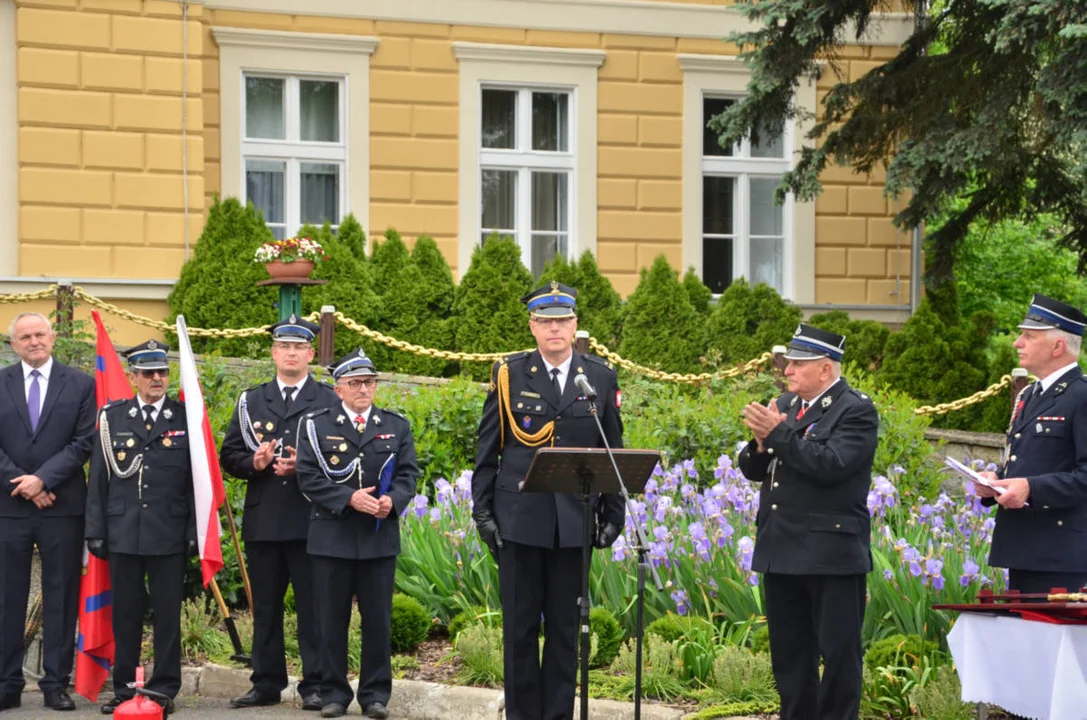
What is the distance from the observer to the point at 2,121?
51.7 ft

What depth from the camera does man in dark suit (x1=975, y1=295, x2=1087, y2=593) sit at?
679 centimetres

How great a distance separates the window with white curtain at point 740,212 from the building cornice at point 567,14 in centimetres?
95

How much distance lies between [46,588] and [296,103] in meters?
9.73

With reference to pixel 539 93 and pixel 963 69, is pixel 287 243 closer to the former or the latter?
pixel 539 93

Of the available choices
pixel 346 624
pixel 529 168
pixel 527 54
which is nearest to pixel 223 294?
pixel 529 168

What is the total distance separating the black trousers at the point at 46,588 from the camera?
8.69 meters

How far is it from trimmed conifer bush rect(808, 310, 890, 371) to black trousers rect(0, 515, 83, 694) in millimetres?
9711

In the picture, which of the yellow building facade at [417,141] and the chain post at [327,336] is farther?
the yellow building facade at [417,141]

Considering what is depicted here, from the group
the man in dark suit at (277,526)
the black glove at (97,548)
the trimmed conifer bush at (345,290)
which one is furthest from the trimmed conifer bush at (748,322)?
the black glove at (97,548)

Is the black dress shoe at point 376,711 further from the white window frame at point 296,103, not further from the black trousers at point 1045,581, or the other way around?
the white window frame at point 296,103

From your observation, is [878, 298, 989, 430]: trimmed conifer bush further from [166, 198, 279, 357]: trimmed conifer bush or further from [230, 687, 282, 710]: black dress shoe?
[230, 687, 282, 710]: black dress shoe

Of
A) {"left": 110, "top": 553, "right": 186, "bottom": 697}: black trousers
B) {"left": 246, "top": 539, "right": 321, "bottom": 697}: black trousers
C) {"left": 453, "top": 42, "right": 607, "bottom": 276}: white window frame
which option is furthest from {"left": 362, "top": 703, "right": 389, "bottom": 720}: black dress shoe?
{"left": 453, "top": 42, "right": 607, "bottom": 276}: white window frame

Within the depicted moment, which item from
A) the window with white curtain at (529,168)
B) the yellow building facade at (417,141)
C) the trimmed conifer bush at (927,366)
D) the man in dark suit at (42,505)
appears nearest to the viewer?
the man in dark suit at (42,505)

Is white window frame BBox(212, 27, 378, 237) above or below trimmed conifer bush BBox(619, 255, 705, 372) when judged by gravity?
above
